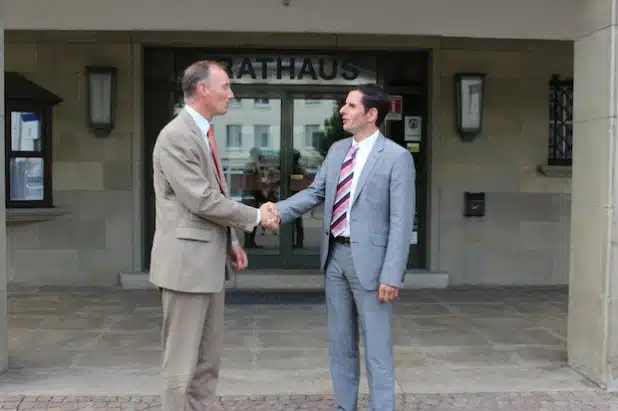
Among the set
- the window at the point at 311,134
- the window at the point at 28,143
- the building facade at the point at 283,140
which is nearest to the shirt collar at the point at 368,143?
the building facade at the point at 283,140

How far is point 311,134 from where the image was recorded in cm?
862

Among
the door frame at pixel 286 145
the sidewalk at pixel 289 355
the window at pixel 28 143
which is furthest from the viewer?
the door frame at pixel 286 145

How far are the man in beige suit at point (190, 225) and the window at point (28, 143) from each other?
5150 millimetres

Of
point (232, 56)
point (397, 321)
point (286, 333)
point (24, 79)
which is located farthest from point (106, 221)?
point (397, 321)

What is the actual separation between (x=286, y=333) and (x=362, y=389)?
5.25 ft

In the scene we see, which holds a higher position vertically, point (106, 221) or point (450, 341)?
point (106, 221)

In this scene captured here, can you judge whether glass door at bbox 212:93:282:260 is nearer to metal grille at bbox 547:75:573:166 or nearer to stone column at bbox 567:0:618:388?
metal grille at bbox 547:75:573:166

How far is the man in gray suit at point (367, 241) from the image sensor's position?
12.3 ft

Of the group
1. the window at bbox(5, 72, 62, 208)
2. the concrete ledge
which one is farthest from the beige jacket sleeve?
the window at bbox(5, 72, 62, 208)

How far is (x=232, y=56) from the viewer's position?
27.9 feet

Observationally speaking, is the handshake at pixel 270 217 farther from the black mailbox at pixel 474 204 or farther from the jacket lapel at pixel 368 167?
the black mailbox at pixel 474 204

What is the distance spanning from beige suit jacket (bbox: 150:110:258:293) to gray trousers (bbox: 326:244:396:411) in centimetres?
75

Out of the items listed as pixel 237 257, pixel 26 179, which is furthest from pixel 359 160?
pixel 26 179

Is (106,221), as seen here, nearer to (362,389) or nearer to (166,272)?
(362,389)
